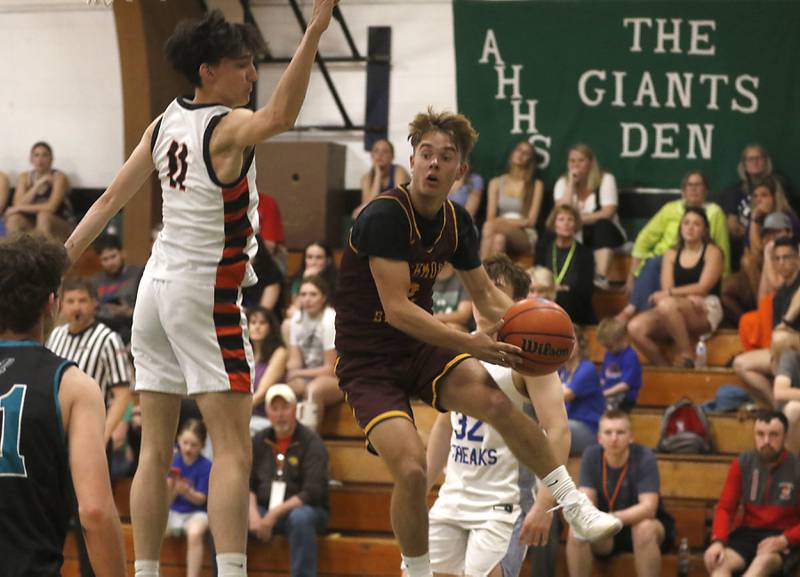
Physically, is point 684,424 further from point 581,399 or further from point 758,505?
point 758,505

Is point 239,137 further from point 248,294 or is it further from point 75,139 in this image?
point 75,139

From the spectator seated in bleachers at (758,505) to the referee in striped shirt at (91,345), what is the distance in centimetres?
372

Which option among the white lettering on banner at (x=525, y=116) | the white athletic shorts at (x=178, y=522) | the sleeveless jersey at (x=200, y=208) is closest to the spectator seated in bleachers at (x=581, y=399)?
the white athletic shorts at (x=178, y=522)

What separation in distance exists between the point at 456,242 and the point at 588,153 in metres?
6.25

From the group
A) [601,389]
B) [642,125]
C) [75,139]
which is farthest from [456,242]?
[75,139]

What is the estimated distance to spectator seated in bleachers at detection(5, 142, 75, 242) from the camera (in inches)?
486

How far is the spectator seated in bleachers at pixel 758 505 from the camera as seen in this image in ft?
24.8

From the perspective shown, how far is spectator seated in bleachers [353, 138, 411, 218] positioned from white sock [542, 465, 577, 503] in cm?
667

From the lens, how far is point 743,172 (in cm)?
1074

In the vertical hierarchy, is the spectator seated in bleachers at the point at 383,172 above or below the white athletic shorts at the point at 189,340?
above

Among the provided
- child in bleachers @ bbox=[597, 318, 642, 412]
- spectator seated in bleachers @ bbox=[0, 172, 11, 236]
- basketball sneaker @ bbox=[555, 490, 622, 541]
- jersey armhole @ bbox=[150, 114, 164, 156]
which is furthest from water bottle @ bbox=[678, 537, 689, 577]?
spectator seated in bleachers @ bbox=[0, 172, 11, 236]

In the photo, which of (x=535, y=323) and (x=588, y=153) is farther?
(x=588, y=153)

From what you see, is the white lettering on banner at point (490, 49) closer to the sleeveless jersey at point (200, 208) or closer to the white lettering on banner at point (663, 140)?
the white lettering on banner at point (663, 140)

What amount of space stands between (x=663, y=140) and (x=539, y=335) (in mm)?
7465
